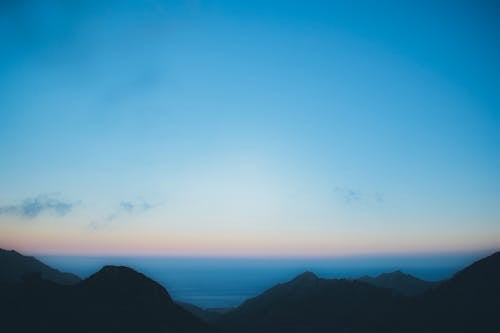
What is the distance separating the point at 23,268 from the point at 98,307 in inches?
2713

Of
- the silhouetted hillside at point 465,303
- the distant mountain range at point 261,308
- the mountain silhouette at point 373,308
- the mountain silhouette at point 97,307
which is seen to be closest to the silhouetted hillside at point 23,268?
the distant mountain range at point 261,308

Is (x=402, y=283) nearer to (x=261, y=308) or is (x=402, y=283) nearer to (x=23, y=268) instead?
(x=261, y=308)

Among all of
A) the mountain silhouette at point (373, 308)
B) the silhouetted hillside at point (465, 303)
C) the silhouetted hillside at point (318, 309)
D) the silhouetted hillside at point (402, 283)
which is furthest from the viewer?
the silhouetted hillside at point (402, 283)

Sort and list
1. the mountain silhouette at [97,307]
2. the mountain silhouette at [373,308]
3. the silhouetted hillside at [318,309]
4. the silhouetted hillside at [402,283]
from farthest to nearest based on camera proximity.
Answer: the silhouetted hillside at [402,283] < the silhouetted hillside at [318,309] < the mountain silhouette at [373,308] < the mountain silhouette at [97,307]

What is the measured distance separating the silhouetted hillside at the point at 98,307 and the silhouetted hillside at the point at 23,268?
55079mm

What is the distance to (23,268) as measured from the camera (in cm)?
10138

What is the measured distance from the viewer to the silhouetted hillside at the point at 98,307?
41.3 meters

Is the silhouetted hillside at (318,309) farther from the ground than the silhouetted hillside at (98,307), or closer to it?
closer to it

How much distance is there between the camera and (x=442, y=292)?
5822cm

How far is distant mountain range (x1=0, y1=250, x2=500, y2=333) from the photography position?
43562mm

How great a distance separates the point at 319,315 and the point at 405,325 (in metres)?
17.7

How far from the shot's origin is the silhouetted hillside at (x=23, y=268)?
97.4m

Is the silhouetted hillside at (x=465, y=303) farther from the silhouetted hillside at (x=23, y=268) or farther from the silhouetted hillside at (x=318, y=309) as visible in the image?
the silhouetted hillside at (x=23, y=268)

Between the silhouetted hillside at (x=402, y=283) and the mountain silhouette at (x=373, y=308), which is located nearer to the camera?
the mountain silhouette at (x=373, y=308)
